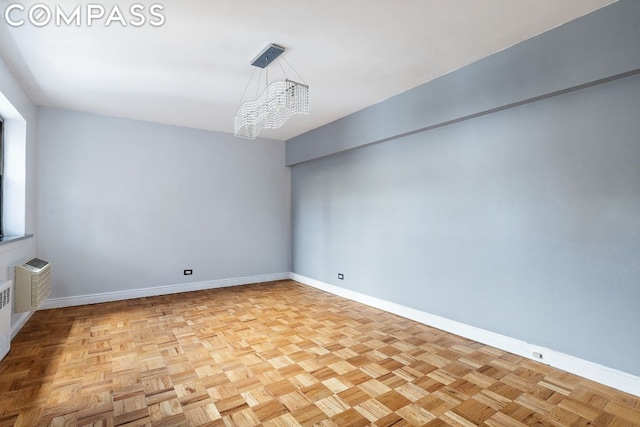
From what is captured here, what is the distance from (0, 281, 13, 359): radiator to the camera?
2410 mm

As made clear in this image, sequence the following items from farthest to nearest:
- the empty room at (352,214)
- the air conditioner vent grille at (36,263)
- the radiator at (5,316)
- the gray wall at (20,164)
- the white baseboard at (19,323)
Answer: the air conditioner vent grille at (36,263) → the white baseboard at (19,323) → the gray wall at (20,164) → the radiator at (5,316) → the empty room at (352,214)

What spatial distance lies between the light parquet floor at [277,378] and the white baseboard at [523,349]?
0.08 meters

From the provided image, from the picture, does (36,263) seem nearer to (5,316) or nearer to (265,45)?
(5,316)

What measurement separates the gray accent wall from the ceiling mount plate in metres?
1.54

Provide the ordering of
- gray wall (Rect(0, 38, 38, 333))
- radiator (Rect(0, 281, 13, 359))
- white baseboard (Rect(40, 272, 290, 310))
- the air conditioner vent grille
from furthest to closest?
white baseboard (Rect(40, 272, 290, 310))
the air conditioner vent grille
gray wall (Rect(0, 38, 38, 333))
radiator (Rect(0, 281, 13, 359))

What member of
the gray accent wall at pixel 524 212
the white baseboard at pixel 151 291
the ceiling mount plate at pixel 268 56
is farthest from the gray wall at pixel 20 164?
the gray accent wall at pixel 524 212

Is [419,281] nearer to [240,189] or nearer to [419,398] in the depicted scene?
[419,398]

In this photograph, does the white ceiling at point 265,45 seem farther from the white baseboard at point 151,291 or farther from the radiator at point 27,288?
the white baseboard at point 151,291

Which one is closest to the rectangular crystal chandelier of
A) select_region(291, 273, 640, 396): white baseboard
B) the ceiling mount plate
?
the ceiling mount plate

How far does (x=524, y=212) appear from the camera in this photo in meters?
2.60

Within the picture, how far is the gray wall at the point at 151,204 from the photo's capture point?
3967 mm

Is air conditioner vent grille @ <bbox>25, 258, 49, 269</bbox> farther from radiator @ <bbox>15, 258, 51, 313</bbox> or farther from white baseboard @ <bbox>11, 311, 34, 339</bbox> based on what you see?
white baseboard @ <bbox>11, 311, 34, 339</bbox>

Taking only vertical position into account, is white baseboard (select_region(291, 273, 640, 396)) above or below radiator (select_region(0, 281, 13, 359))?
below

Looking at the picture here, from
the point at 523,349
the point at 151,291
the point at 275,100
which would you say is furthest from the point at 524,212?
the point at 151,291
